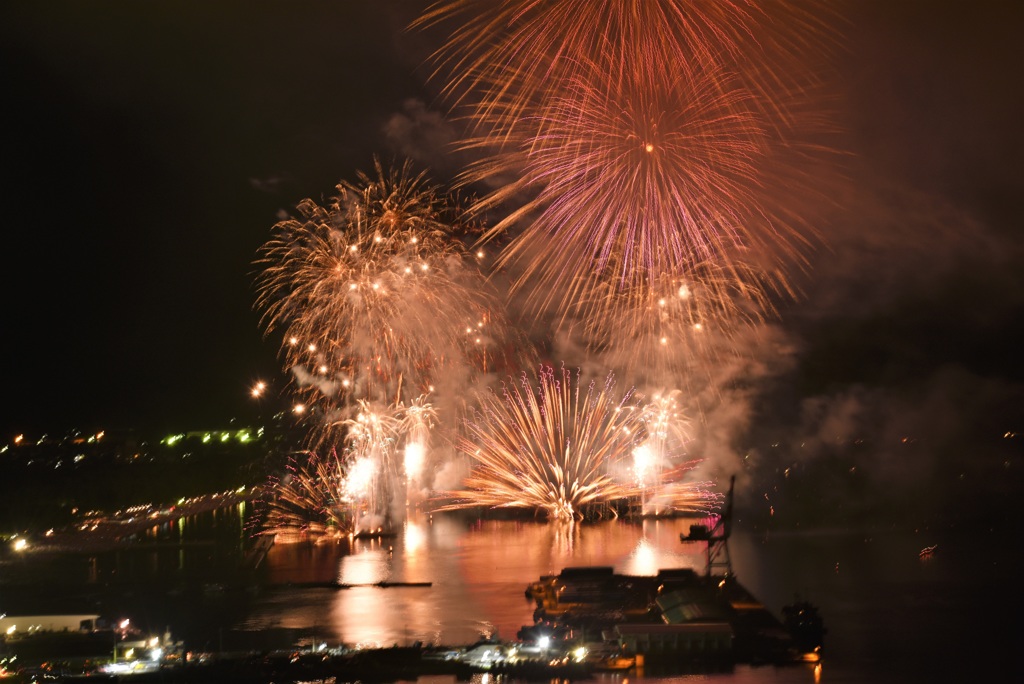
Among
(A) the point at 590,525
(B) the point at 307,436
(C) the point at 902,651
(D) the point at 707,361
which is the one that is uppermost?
(D) the point at 707,361

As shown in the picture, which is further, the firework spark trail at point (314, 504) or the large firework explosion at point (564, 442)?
the firework spark trail at point (314, 504)

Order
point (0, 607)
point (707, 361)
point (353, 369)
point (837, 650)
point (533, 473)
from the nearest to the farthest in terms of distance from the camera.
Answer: point (837, 650), point (0, 607), point (353, 369), point (533, 473), point (707, 361)

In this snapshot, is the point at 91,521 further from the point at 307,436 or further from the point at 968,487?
the point at 968,487

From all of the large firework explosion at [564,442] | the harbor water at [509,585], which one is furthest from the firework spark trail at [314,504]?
the large firework explosion at [564,442]

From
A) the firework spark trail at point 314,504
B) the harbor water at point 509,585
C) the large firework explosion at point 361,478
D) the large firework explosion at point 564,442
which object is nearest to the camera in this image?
the harbor water at point 509,585

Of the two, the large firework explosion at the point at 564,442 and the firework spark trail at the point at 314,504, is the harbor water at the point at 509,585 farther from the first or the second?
the large firework explosion at the point at 564,442

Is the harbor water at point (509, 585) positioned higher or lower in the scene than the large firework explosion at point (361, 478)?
lower

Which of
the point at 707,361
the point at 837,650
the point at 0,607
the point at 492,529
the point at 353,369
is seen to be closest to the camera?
the point at 837,650

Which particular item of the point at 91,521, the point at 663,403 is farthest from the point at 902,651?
the point at 91,521

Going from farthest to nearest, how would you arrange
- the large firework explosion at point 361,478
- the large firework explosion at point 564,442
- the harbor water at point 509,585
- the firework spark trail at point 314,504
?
1. the firework spark trail at point 314,504
2. the large firework explosion at point 564,442
3. the large firework explosion at point 361,478
4. the harbor water at point 509,585

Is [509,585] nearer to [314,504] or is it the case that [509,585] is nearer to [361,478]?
[361,478]
